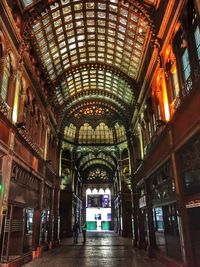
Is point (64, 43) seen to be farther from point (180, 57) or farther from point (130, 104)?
point (180, 57)

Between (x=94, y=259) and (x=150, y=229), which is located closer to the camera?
(x=94, y=259)

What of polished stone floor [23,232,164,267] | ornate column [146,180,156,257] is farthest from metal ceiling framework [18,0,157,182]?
polished stone floor [23,232,164,267]

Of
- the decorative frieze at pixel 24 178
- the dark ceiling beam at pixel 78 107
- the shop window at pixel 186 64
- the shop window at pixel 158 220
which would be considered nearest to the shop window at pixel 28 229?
the decorative frieze at pixel 24 178

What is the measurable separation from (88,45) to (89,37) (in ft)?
3.18

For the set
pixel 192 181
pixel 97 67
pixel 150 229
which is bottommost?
pixel 150 229

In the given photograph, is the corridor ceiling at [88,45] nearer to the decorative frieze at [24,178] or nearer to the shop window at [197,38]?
the shop window at [197,38]

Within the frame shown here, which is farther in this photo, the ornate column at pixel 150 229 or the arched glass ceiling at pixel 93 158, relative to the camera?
the arched glass ceiling at pixel 93 158

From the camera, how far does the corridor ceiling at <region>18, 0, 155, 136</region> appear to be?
1577 cm

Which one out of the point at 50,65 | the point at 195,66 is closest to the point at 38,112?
the point at 50,65

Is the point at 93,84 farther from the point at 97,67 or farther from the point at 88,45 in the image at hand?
the point at 88,45

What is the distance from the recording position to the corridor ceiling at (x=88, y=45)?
621 inches

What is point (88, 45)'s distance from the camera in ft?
70.5

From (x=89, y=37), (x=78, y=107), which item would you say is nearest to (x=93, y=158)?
(x=78, y=107)

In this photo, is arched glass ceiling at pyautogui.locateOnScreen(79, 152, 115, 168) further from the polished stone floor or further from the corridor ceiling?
the polished stone floor
